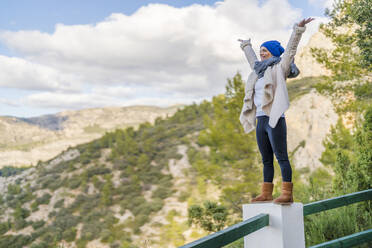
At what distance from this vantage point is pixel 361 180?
5281mm

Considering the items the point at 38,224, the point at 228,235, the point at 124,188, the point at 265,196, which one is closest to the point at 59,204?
the point at 38,224

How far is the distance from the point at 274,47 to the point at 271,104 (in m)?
0.60

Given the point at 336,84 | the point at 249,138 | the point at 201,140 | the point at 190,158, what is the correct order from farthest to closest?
1. the point at 190,158
2. the point at 201,140
3. the point at 249,138
4. the point at 336,84

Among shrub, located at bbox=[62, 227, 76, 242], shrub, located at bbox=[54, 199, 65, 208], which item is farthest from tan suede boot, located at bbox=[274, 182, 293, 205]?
shrub, located at bbox=[54, 199, 65, 208]

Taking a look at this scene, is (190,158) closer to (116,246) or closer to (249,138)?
(116,246)

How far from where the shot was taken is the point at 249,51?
3.16m

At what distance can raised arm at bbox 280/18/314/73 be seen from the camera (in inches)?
100

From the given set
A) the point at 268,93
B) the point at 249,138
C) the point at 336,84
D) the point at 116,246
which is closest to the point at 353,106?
the point at 336,84

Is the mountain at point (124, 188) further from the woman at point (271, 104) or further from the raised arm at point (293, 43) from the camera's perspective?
the raised arm at point (293, 43)

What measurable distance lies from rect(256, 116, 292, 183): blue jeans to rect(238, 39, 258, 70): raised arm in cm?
65

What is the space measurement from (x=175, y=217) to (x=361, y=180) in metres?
24.5

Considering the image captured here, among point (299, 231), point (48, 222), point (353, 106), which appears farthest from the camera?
point (48, 222)

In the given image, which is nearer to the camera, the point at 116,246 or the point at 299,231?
the point at 299,231

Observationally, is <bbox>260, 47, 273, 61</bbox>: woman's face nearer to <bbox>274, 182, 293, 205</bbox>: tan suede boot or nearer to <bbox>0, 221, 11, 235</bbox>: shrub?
<bbox>274, 182, 293, 205</bbox>: tan suede boot
